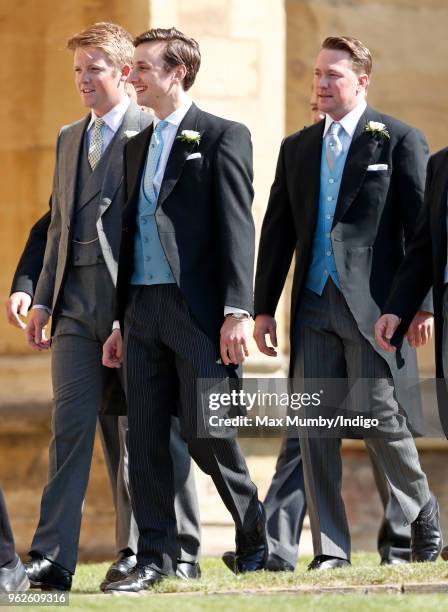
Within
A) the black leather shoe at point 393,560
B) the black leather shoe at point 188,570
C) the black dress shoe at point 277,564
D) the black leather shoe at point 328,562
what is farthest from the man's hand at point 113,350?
the black leather shoe at point 393,560

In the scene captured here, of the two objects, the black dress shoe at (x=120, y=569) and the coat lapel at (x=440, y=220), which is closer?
the coat lapel at (x=440, y=220)

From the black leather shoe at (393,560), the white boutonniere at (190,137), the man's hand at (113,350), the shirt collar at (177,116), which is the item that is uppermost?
the shirt collar at (177,116)

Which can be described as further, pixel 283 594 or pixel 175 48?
pixel 175 48

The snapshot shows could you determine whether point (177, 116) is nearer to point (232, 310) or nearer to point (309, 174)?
point (309, 174)

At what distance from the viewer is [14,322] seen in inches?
300

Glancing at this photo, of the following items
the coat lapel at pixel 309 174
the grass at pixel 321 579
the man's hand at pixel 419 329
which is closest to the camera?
the grass at pixel 321 579

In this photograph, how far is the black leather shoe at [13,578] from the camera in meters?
6.11

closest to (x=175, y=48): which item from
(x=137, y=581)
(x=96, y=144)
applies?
(x=96, y=144)

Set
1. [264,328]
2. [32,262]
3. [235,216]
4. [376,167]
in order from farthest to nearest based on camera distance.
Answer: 1. [32,262]
2. [264,328]
3. [376,167]
4. [235,216]

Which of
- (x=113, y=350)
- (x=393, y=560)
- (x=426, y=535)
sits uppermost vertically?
(x=113, y=350)

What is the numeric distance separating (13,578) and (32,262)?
6.48 ft

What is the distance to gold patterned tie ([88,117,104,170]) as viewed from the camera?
24.6 ft

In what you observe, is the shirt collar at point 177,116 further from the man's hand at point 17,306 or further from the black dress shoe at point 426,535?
the black dress shoe at point 426,535

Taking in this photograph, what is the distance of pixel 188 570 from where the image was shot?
7.37m
